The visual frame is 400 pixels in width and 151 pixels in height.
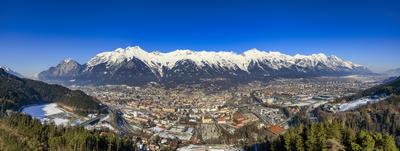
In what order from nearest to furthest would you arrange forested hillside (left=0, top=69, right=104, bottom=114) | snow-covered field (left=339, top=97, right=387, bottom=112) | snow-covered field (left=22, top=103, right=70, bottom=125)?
snow-covered field (left=22, top=103, right=70, bottom=125), snow-covered field (left=339, top=97, right=387, bottom=112), forested hillside (left=0, top=69, right=104, bottom=114)

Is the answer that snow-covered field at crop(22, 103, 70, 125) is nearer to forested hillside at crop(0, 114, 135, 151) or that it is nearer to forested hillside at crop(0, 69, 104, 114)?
forested hillside at crop(0, 69, 104, 114)

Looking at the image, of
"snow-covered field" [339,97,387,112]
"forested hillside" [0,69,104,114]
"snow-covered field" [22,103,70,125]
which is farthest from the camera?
"forested hillside" [0,69,104,114]

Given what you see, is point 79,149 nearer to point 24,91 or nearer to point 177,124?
point 177,124

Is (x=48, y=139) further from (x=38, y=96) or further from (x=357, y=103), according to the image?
(x=38, y=96)

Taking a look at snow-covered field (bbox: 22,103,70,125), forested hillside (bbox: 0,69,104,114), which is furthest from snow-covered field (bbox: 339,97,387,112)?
snow-covered field (bbox: 22,103,70,125)

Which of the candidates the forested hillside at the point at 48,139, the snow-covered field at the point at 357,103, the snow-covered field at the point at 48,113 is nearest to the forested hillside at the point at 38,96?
the snow-covered field at the point at 48,113

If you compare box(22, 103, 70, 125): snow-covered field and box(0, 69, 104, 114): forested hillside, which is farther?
box(0, 69, 104, 114): forested hillside

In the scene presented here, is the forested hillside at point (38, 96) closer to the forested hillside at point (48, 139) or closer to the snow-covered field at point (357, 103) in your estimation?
the forested hillside at point (48, 139)

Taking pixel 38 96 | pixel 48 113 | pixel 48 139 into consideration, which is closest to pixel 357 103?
pixel 48 113
